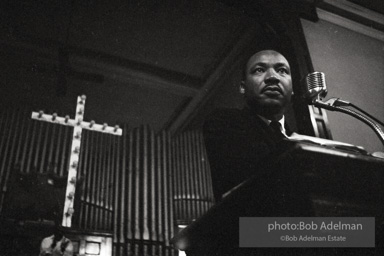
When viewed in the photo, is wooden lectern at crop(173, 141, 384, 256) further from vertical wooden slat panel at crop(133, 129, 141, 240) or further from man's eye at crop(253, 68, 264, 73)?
vertical wooden slat panel at crop(133, 129, 141, 240)

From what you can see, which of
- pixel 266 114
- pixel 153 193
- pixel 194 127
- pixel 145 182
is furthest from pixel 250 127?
pixel 194 127

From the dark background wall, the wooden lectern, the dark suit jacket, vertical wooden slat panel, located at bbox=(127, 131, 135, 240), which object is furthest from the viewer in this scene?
vertical wooden slat panel, located at bbox=(127, 131, 135, 240)

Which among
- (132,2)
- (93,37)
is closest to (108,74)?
(93,37)

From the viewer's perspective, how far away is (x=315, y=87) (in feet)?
5.41

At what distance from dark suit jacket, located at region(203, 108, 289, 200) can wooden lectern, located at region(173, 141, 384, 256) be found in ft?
0.36

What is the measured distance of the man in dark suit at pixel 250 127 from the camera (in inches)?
45.6

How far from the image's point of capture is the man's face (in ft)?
5.28

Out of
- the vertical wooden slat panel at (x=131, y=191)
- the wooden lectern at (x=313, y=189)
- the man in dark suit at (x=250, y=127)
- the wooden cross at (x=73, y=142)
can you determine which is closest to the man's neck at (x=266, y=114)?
the man in dark suit at (x=250, y=127)

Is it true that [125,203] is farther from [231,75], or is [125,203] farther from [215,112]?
[215,112]

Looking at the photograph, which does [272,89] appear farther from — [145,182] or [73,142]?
[145,182]

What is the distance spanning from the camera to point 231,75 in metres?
5.81

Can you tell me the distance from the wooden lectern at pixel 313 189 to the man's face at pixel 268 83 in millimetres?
670

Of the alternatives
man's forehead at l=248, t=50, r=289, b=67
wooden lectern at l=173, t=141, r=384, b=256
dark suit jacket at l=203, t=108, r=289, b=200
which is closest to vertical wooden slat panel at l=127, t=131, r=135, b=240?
man's forehead at l=248, t=50, r=289, b=67

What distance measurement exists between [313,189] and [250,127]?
0.43 metres
